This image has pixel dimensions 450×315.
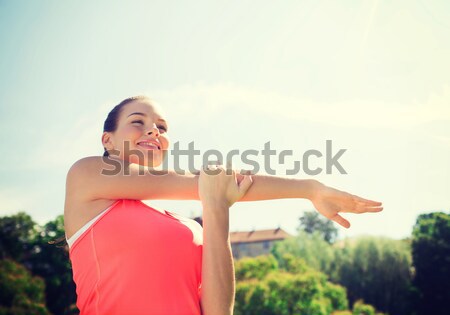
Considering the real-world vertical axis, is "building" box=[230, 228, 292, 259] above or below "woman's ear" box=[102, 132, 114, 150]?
below

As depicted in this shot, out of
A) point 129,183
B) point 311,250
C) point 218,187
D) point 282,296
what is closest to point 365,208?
point 218,187

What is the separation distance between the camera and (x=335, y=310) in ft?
87.8

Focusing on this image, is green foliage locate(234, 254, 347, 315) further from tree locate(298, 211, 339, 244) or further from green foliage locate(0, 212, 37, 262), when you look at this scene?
tree locate(298, 211, 339, 244)

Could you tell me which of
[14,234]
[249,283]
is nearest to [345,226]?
[249,283]

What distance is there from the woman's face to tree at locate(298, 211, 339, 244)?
7357 centimetres

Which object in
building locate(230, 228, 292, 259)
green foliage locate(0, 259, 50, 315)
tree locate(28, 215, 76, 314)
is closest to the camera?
green foliage locate(0, 259, 50, 315)

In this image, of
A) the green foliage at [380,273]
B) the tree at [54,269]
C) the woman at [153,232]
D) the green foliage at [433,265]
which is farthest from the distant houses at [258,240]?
the woman at [153,232]

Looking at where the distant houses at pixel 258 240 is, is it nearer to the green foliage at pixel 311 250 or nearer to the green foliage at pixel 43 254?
the green foliage at pixel 311 250

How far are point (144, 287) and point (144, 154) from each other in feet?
2.70

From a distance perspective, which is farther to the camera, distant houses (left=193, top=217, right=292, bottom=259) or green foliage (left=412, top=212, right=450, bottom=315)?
distant houses (left=193, top=217, right=292, bottom=259)

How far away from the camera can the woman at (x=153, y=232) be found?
1.56m

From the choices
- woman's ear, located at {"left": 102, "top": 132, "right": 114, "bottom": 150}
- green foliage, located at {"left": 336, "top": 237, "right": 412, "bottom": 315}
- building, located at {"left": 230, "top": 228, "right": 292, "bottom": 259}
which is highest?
woman's ear, located at {"left": 102, "top": 132, "right": 114, "bottom": 150}

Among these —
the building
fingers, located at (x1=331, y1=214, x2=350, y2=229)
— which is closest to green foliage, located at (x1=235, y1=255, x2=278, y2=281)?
fingers, located at (x1=331, y1=214, x2=350, y2=229)

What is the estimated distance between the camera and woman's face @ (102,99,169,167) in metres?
2.11
